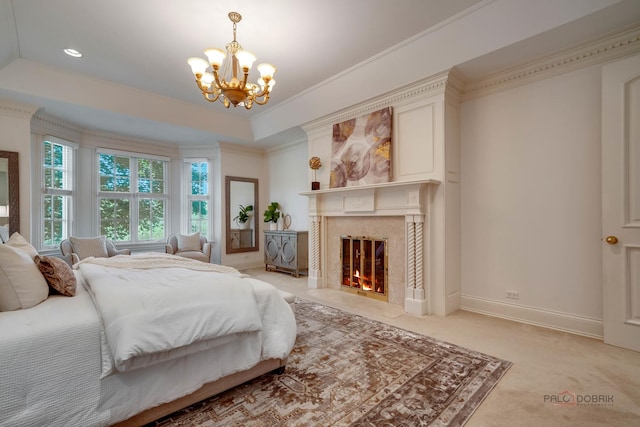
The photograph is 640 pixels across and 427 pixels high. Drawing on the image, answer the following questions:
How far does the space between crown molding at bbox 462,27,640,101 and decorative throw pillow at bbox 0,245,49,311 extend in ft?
14.3

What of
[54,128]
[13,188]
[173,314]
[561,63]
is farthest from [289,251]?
[561,63]

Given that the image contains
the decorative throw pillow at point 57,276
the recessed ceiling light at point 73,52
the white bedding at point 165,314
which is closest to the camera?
the white bedding at point 165,314

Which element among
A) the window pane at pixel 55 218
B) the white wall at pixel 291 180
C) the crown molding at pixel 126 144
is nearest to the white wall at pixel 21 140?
the window pane at pixel 55 218

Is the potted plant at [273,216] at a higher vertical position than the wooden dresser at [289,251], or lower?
higher

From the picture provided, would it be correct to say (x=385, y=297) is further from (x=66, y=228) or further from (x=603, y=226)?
(x=66, y=228)

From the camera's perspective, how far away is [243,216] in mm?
6535

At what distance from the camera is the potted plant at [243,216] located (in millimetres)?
6524

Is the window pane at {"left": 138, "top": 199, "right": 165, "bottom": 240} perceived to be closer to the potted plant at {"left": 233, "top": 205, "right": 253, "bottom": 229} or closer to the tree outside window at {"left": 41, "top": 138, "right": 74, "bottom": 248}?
the tree outside window at {"left": 41, "top": 138, "right": 74, "bottom": 248}

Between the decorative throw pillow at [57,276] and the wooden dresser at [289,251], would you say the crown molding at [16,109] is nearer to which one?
the decorative throw pillow at [57,276]

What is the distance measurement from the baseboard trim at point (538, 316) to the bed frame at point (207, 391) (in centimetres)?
254

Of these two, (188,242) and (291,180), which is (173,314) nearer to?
(188,242)

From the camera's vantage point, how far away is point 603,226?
2.61 metres

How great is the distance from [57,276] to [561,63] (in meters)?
4.65

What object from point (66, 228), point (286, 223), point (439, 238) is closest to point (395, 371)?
point (439, 238)
